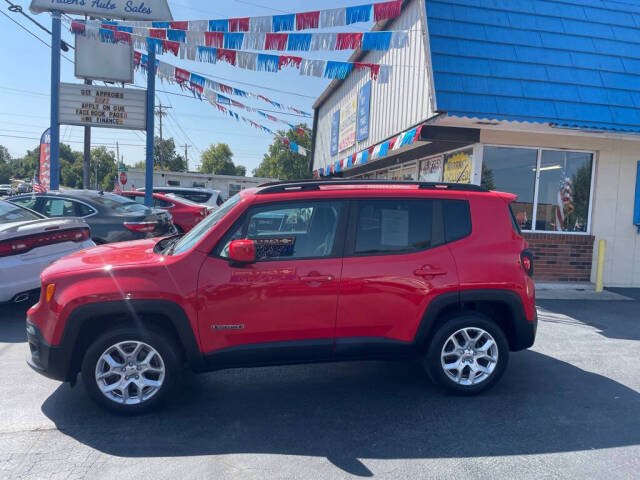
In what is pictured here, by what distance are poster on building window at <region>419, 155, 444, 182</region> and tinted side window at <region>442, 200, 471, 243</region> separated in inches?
237

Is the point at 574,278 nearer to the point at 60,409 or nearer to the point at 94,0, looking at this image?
the point at 60,409

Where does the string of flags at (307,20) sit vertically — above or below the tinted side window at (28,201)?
above

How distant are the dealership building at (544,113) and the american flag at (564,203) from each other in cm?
2

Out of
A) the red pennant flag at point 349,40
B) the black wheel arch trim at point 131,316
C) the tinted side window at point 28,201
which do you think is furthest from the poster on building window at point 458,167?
the tinted side window at point 28,201

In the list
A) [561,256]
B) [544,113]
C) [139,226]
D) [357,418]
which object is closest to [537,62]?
[544,113]

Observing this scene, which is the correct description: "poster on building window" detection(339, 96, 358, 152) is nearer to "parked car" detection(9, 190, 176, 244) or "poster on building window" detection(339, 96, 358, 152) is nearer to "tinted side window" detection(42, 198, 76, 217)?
"parked car" detection(9, 190, 176, 244)

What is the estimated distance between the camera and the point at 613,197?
9.13 meters

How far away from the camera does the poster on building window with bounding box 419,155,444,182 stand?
34.1 feet

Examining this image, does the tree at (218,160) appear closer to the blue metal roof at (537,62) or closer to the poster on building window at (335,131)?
the poster on building window at (335,131)

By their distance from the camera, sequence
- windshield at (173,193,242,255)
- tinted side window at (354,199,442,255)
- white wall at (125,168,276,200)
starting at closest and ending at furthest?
windshield at (173,193,242,255), tinted side window at (354,199,442,255), white wall at (125,168,276,200)

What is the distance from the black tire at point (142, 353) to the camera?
3.52m

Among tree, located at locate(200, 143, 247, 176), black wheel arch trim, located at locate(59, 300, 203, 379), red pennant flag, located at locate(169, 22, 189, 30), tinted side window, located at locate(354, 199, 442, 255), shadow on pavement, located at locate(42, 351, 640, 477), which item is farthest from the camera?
tree, located at locate(200, 143, 247, 176)

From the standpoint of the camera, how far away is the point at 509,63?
8172mm

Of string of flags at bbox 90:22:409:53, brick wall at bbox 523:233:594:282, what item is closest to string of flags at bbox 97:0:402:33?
string of flags at bbox 90:22:409:53
